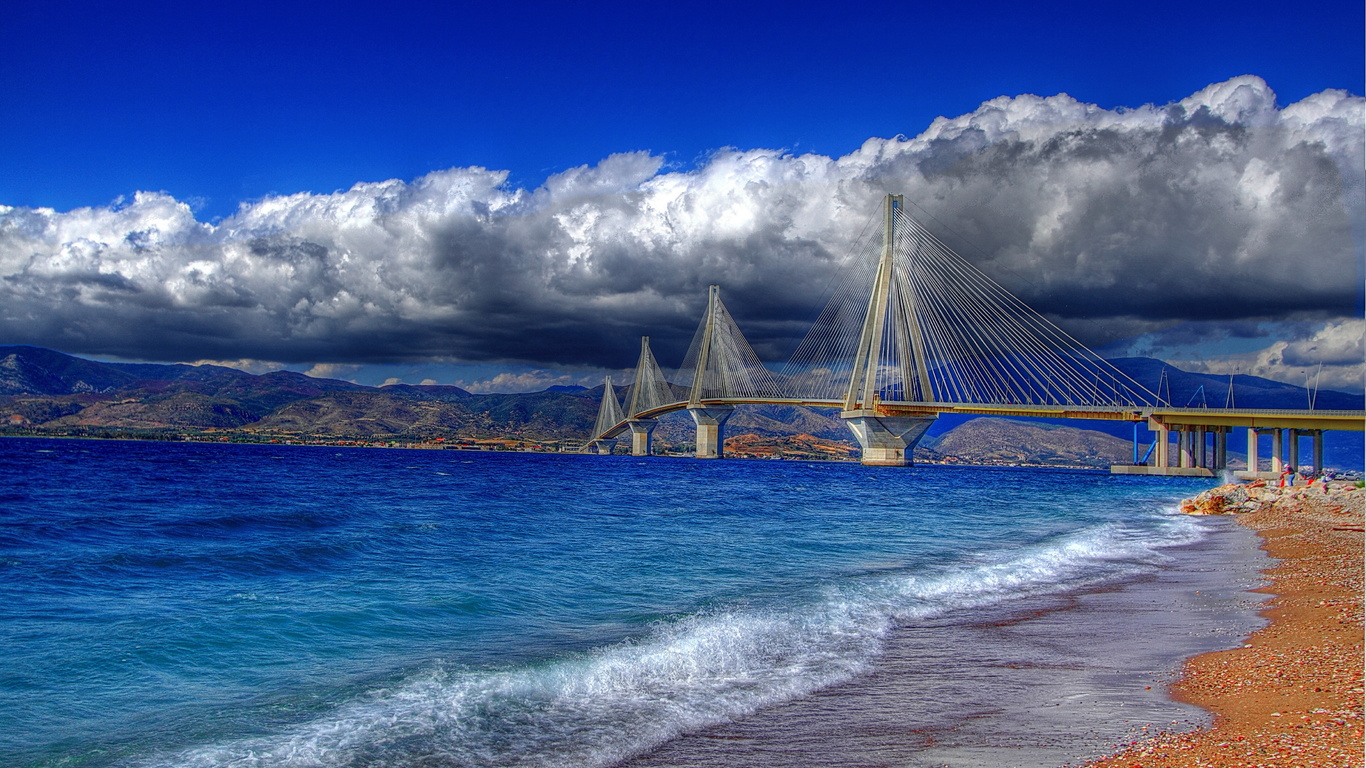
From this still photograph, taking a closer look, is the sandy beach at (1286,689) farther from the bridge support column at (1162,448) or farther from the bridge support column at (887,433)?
the bridge support column at (1162,448)

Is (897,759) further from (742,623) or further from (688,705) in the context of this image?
(742,623)

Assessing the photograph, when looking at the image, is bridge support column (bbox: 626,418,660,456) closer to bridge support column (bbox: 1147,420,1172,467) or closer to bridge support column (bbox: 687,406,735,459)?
bridge support column (bbox: 687,406,735,459)

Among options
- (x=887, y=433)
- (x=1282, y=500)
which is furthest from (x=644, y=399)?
(x=1282, y=500)

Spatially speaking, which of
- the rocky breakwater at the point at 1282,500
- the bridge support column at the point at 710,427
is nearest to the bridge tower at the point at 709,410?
the bridge support column at the point at 710,427

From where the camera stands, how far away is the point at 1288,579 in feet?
45.5

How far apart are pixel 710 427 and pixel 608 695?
4027 inches

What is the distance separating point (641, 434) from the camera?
120000 mm

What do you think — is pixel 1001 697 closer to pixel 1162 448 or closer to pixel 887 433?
pixel 887 433

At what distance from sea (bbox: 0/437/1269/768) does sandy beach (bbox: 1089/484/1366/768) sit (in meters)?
0.30

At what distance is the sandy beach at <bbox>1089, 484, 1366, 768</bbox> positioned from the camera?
5.44 m

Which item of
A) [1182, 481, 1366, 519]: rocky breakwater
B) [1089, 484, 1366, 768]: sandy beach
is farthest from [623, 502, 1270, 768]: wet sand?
[1182, 481, 1366, 519]: rocky breakwater

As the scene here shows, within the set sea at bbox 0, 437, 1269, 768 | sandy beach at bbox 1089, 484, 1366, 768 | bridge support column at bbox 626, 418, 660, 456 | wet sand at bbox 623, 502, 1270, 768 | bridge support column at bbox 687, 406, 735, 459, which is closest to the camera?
sandy beach at bbox 1089, 484, 1366, 768

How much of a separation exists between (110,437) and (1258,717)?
140 m

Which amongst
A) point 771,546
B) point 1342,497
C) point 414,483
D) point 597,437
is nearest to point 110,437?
point 597,437
